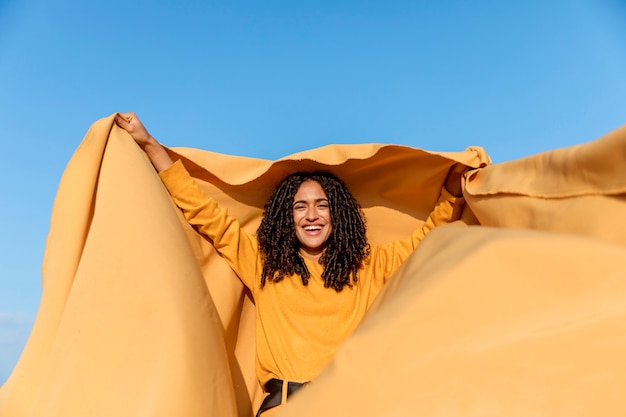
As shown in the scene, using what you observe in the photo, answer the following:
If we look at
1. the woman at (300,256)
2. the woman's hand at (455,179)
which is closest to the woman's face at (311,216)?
the woman at (300,256)

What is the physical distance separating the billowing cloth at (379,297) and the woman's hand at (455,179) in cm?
4

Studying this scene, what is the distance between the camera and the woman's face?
288 cm

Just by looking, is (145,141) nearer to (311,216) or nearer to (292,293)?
(311,216)

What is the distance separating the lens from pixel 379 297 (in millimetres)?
2182

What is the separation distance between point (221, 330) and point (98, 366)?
0.54 m

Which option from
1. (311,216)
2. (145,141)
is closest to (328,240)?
(311,216)

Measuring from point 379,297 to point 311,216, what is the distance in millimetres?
785

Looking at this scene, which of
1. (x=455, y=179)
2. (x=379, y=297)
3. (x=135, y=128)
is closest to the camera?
(x=379, y=297)

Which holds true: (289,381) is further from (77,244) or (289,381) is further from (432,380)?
(432,380)

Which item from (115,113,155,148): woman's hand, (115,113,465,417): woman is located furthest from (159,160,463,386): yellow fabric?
(115,113,155,148): woman's hand

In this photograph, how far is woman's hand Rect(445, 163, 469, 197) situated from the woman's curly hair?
43 cm

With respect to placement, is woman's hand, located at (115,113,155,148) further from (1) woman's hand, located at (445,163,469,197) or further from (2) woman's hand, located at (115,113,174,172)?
(1) woman's hand, located at (445,163,469,197)

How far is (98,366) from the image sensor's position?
2006 millimetres

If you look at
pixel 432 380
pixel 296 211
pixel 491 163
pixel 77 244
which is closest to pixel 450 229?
pixel 432 380
